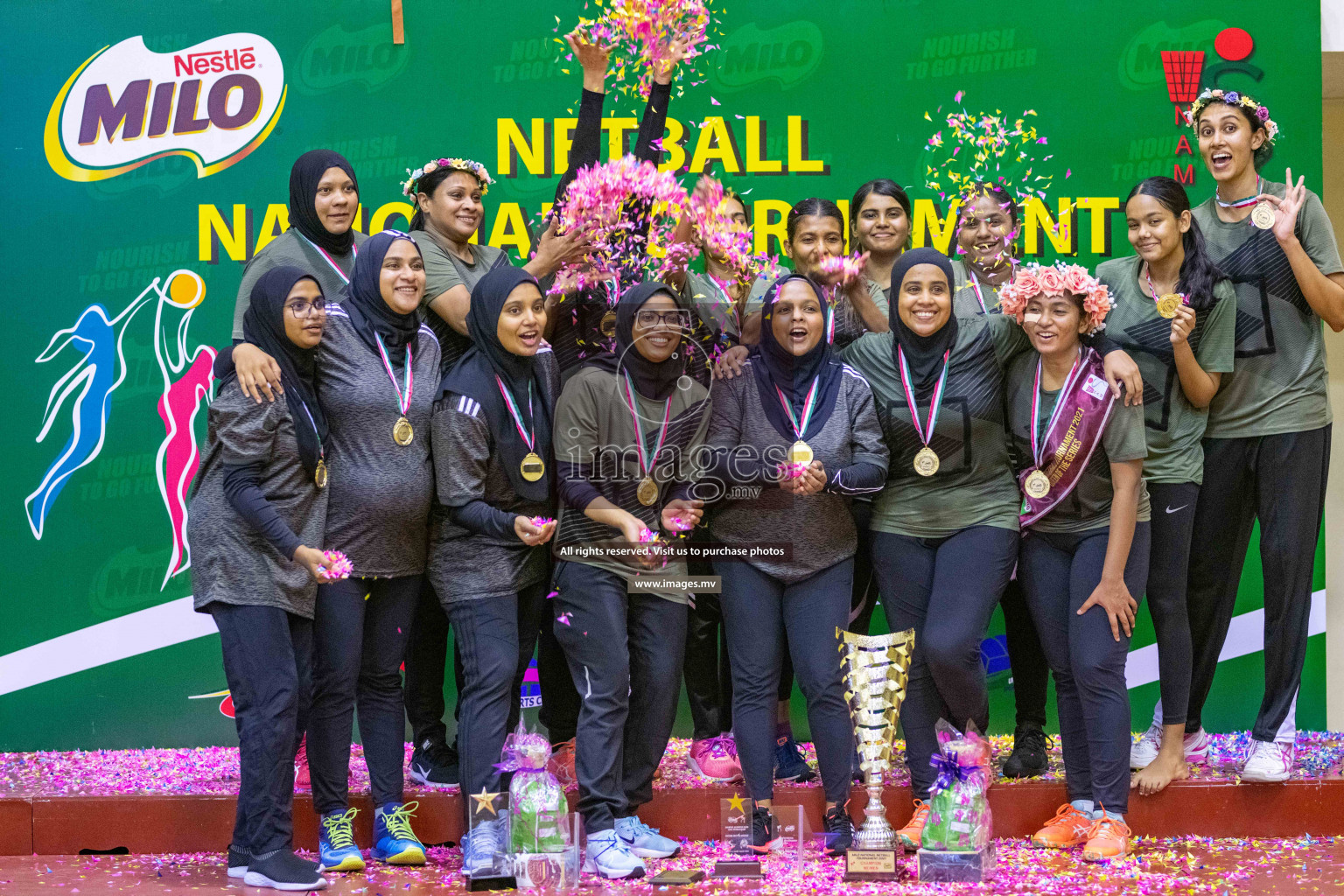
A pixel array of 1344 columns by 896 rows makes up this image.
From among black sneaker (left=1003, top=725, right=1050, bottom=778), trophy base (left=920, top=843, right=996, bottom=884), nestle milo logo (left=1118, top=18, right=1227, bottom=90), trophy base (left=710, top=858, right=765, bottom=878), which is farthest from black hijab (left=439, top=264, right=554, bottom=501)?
nestle milo logo (left=1118, top=18, right=1227, bottom=90)

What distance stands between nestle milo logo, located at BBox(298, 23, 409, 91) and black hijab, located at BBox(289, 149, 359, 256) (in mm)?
983

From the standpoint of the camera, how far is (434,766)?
13.8 feet

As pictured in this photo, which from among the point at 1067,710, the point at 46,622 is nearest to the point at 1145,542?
the point at 1067,710

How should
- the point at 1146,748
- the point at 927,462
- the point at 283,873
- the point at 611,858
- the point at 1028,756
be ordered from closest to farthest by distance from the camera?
the point at 283,873
the point at 611,858
the point at 927,462
the point at 1028,756
the point at 1146,748

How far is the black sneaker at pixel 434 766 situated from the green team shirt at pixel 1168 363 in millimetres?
2459

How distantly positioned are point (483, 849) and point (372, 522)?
0.99 meters

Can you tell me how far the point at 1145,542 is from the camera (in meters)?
Result: 3.84

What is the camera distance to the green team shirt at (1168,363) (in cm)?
405

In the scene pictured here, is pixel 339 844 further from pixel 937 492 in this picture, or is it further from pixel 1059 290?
pixel 1059 290

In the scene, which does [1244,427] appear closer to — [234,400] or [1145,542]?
[1145,542]

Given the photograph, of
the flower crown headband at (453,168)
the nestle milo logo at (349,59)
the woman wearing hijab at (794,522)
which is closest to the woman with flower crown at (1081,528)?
the woman wearing hijab at (794,522)

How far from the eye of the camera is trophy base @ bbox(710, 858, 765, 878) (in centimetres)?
356

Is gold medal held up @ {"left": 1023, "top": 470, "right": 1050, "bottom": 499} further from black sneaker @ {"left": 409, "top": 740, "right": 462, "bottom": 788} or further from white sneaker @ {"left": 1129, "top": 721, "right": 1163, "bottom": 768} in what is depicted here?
black sneaker @ {"left": 409, "top": 740, "right": 462, "bottom": 788}

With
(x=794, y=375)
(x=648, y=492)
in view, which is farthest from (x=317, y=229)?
(x=794, y=375)
